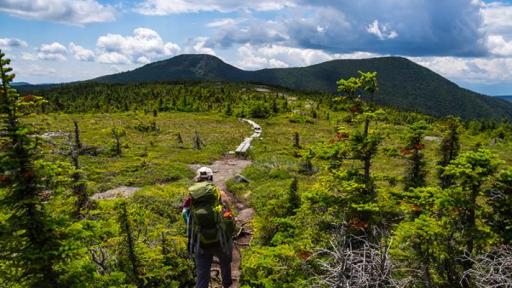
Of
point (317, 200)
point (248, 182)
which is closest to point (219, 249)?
point (317, 200)

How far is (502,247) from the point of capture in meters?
6.64

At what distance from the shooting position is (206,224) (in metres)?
6.94

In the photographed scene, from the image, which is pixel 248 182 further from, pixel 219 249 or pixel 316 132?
pixel 316 132

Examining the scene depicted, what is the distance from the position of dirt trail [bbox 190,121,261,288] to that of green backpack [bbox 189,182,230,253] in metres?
0.87

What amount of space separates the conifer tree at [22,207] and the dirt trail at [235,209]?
3.38 metres

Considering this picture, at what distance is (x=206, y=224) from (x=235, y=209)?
10.2 m

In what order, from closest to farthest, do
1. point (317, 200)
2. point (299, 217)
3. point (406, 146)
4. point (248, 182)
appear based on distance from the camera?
point (317, 200) < point (299, 217) < point (406, 146) < point (248, 182)

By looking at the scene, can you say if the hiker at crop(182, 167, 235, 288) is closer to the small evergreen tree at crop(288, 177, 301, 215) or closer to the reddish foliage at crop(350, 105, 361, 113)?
the reddish foliage at crop(350, 105, 361, 113)

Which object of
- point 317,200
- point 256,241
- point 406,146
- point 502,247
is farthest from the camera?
point 406,146

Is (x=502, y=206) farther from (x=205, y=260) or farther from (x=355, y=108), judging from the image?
(x=205, y=260)

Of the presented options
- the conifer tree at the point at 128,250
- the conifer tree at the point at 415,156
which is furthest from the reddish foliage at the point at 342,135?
the conifer tree at the point at 128,250

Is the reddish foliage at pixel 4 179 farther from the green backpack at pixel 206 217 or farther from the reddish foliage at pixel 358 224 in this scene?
the reddish foliage at pixel 358 224

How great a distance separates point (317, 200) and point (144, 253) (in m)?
4.08

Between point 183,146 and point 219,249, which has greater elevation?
point 219,249
